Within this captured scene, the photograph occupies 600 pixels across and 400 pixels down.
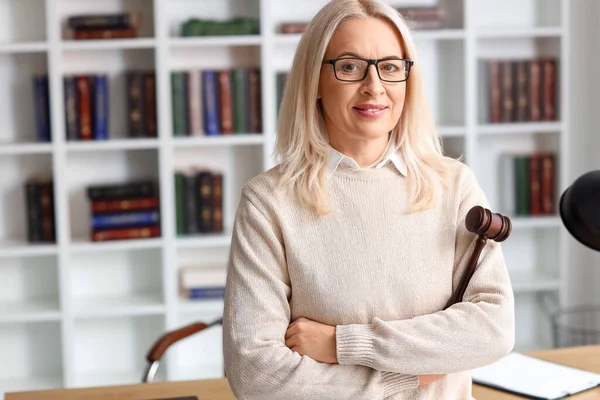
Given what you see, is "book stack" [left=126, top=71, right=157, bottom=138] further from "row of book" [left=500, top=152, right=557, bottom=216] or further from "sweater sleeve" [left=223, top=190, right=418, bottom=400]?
"sweater sleeve" [left=223, top=190, right=418, bottom=400]

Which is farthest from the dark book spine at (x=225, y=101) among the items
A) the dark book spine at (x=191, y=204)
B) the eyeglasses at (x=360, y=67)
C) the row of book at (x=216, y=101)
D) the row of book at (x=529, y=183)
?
the eyeglasses at (x=360, y=67)

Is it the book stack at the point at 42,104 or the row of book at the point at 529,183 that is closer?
the book stack at the point at 42,104

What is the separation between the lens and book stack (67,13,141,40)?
3.59 meters

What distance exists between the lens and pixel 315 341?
1.64 m

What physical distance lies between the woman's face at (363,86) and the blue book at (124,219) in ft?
7.02

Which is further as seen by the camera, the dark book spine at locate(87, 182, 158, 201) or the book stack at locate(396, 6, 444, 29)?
the book stack at locate(396, 6, 444, 29)

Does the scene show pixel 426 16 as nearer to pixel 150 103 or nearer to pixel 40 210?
pixel 150 103

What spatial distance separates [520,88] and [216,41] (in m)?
1.36

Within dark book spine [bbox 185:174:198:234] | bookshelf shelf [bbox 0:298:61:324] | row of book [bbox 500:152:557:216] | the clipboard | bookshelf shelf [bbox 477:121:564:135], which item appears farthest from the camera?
row of book [bbox 500:152:557:216]

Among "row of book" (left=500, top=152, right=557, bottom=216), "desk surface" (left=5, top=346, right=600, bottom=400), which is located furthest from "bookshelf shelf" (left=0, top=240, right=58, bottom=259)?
"row of book" (left=500, top=152, right=557, bottom=216)

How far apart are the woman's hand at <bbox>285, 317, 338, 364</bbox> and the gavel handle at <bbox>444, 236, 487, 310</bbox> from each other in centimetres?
26

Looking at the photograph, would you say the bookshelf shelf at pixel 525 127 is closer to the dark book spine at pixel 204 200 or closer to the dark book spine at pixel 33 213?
the dark book spine at pixel 204 200

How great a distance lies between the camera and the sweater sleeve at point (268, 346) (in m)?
1.64

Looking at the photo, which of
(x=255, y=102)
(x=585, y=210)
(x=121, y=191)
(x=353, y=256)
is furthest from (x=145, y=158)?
(x=585, y=210)
